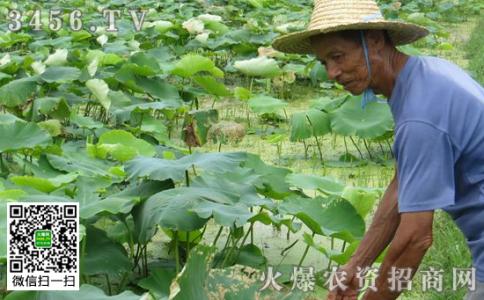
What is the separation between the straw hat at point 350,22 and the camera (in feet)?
6.09

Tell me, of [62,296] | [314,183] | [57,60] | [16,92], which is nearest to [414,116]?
[62,296]

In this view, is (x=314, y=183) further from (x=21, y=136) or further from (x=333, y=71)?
(x=333, y=71)

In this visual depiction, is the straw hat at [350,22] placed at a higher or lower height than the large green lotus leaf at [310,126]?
higher

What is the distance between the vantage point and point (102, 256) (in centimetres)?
278

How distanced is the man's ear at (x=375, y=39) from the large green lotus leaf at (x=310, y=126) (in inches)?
101

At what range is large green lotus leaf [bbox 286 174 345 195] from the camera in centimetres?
312

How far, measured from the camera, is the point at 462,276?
2334mm


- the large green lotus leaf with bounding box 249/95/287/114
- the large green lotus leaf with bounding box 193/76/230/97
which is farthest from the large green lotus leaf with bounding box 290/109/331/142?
the large green lotus leaf with bounding box 193/76/230/97

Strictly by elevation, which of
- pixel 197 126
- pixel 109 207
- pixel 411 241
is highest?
pixel 411 241

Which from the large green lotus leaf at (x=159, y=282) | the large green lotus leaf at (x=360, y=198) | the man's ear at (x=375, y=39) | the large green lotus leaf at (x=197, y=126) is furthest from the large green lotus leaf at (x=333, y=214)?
the large green lotus leaf at (x=197, y=126)

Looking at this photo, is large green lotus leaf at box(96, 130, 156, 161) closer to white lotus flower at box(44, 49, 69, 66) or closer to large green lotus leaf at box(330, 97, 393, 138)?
large green lotus leaf at box(330, 97, 393, 138)

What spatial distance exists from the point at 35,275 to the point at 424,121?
3.52ft

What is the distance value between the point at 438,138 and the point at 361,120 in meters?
2.66

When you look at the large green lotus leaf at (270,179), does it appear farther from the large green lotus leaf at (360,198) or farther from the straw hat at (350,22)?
the straw hat at (350,22)
